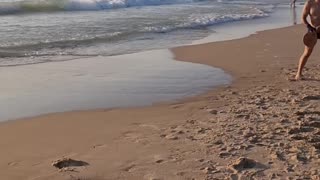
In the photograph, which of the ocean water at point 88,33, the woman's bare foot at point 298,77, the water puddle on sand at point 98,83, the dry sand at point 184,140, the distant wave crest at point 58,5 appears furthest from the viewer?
the distant wave crest at point 58,5

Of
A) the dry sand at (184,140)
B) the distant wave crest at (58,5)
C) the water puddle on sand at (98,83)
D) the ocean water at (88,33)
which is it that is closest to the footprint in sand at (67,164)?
the dry sand at (184,140)

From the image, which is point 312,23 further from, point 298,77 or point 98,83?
point 98,83

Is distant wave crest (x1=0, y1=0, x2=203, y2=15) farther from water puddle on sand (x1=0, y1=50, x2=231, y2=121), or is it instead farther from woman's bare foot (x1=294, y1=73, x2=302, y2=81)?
woman's bare foot (x1=294, y1=73, x2=302, y2=81)

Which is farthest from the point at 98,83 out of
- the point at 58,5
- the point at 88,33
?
the point at 58,5

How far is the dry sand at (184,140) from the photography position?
13.0 ft

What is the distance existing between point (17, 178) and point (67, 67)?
4690mm

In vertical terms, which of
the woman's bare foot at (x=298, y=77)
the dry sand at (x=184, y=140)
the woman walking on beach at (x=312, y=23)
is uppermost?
the woman walking on beach at (x=312, y=23)

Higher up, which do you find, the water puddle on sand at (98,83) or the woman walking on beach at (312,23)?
the woman walking on beach at (312,23)

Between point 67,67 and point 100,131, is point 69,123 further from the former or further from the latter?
point 67,67

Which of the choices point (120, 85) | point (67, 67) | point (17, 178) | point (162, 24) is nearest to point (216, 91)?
point (120, 85)

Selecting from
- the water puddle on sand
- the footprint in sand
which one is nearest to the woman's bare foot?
the water puddle on sand

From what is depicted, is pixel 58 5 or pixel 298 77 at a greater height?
pixel 58 5

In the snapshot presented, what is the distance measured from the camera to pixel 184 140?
15.3 feet

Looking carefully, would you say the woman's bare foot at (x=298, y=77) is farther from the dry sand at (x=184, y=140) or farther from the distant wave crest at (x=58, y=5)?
the distant wave crest at (x=58, y=5)
